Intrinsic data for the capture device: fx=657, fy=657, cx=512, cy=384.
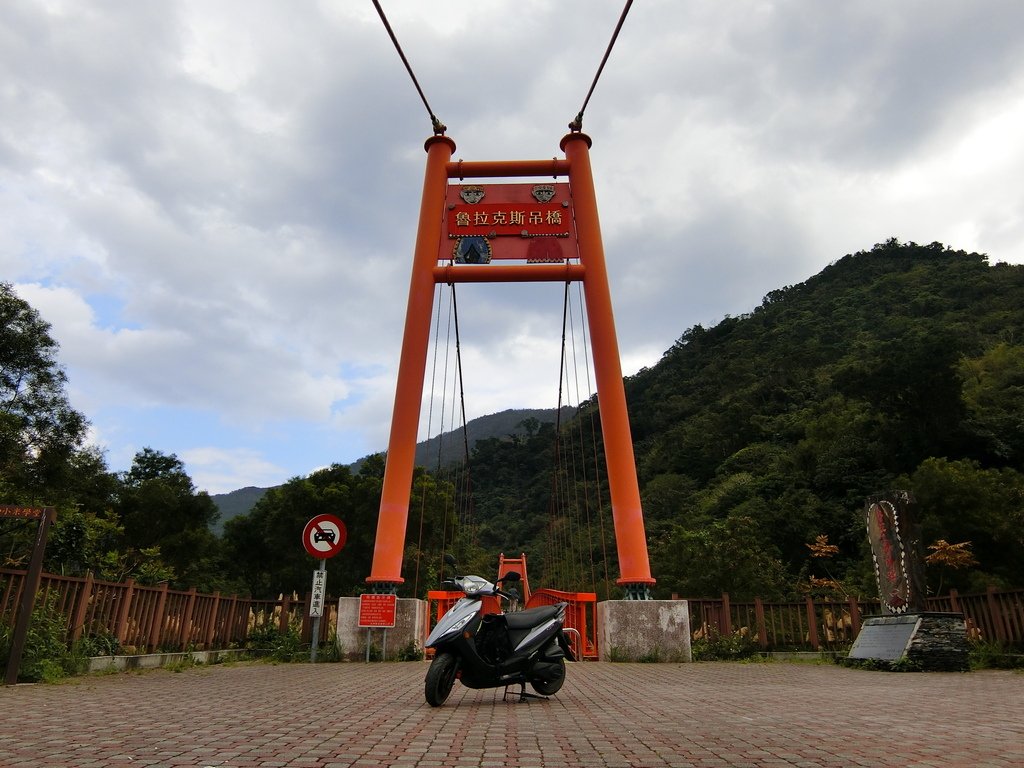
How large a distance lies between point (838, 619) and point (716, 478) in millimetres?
31736

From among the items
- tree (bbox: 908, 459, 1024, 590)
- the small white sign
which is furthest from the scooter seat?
tree (bbox: 908, 459, 1024, 590)

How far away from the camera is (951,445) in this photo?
106 feet

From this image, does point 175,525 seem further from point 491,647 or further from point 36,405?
point 491,647

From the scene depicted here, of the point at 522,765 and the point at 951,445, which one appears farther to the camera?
the point at 951,445

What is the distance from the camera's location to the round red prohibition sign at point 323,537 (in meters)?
9.13

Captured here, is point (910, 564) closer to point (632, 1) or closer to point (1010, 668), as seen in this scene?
point (1010, 668)

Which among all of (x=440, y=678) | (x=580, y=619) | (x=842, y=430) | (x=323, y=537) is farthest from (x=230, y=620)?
(x=842, y=430)

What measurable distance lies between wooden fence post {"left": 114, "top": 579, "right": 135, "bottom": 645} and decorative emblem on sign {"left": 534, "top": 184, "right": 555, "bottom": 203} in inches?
375

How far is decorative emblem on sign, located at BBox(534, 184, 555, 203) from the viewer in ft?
43.1

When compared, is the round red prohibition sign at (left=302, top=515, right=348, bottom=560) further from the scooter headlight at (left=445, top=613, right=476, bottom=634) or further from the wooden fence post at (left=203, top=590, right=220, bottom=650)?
the scooter headlight at (left=445, top=613, right=476, bottom=634)

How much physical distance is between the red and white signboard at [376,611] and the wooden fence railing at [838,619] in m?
5.14

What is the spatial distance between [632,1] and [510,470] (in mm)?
54640

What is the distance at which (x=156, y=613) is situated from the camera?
327 inches

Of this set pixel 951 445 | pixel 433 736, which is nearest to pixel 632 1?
pixel 433 736
